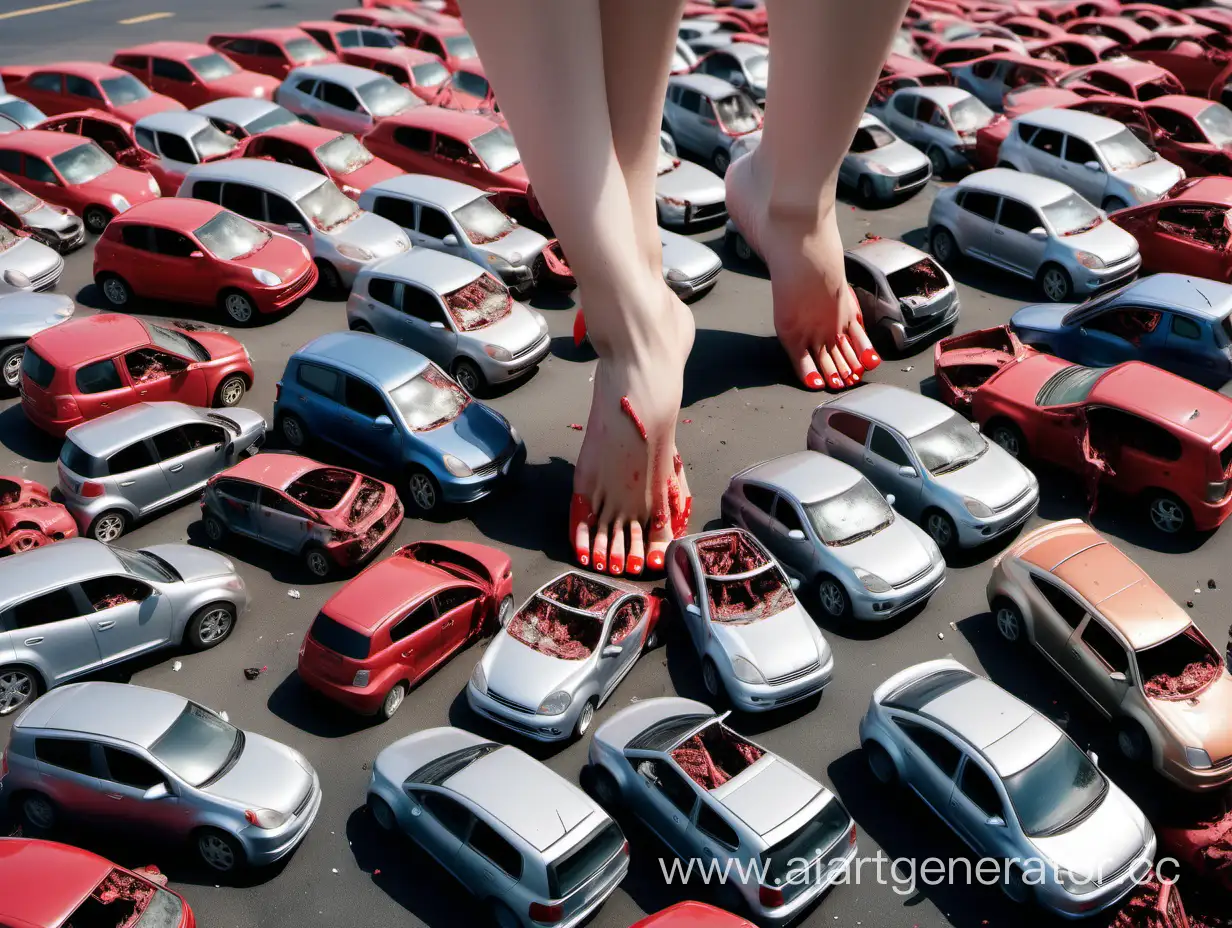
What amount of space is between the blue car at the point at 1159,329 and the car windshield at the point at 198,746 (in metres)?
12.8

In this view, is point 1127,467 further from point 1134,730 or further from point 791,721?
point 791,721

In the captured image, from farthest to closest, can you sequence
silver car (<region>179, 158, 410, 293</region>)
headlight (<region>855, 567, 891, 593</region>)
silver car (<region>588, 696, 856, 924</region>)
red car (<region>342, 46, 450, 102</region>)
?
red car (<region>342, 46, 450, 102</region>) < silver car (<region>179, 158, 410, 293</region>) < headlight (<region>855, 567, 891, 593</region>) < silver car (<region>588, 696, 856, 924</region>)

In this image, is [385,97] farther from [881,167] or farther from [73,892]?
[73,892]

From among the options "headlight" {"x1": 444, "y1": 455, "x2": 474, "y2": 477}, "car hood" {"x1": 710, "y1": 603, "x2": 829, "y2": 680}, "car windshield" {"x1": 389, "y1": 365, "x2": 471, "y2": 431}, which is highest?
"car windshield" {"x1": 389, "y1": 365, "x2": 471, "y2": 431}

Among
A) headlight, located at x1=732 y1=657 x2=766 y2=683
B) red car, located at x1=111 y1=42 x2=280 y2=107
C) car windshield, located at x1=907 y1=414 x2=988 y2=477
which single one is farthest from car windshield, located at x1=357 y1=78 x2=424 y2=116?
headlight, located at x1=732 y1=657 x2=766 y2=683

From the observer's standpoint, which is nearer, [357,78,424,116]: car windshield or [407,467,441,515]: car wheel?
[407,467,441,515]: car wheel

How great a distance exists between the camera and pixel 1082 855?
941cm

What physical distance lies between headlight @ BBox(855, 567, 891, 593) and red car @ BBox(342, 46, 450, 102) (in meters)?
18.4

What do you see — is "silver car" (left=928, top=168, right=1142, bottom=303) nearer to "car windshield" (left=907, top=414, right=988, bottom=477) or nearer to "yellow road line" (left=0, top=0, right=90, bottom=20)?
"car windshield" (left=907, top=414, right=988, bottom=477)

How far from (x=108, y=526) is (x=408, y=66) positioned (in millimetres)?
16953

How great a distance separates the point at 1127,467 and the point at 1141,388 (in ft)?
3.21

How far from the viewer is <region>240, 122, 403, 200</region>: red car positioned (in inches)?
825

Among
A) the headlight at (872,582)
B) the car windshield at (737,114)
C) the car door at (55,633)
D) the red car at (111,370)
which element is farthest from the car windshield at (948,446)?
the car windshield at (737,114)

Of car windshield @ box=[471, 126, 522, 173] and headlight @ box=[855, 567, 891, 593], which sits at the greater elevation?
car windshield @ box=[471, 126, 522, 173]
